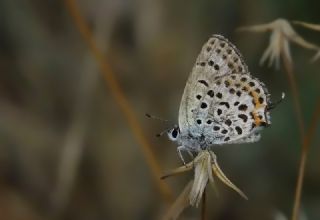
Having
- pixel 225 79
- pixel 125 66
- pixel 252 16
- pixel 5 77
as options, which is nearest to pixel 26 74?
pixel 5 77

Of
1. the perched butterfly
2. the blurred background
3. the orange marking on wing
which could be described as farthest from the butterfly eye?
the blurred background

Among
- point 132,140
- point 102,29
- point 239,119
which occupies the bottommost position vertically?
point 132,140

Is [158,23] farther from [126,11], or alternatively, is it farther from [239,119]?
[239,119]

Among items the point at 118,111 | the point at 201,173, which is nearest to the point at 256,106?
the point at 201,173

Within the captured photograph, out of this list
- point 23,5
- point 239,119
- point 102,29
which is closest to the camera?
point 239,119

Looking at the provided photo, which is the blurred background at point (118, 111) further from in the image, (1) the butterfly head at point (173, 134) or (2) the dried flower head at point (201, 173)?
(2) the dried flower head at point (201, 173)

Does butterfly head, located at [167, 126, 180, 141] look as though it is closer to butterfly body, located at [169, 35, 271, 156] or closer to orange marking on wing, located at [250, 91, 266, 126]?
butterfly body, located at [169, 35, 271, 156]

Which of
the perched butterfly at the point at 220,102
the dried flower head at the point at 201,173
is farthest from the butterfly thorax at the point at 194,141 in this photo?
the dried flower head at the point at 201,173
